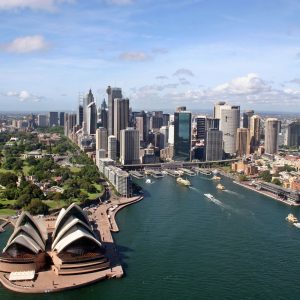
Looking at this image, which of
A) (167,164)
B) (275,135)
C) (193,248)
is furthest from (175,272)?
(275,135)

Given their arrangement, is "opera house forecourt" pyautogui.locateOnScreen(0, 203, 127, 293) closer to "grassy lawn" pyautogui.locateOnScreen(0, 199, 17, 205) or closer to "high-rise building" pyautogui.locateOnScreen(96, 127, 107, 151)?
"grassy lawn" pyautogui.locateOnScreen(0, 199, 17, 205)

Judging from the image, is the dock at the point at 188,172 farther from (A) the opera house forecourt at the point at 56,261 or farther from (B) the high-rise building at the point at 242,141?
(A) the opera house forecourt at the point at 56,261

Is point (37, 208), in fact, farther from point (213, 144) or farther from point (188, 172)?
point (213, 144)

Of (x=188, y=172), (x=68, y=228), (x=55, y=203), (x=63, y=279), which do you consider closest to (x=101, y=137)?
(x=188, y=172)

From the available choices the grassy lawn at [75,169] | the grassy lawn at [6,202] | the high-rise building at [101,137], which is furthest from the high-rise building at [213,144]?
the grassy lawn at [6,202]

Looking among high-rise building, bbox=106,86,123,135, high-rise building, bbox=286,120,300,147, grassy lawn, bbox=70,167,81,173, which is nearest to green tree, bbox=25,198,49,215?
grassy lawn, bbox=70,167,81,173

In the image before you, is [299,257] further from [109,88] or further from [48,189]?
[109,88]
